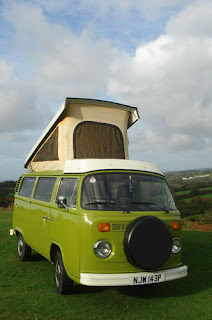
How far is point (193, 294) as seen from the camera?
5.95 m

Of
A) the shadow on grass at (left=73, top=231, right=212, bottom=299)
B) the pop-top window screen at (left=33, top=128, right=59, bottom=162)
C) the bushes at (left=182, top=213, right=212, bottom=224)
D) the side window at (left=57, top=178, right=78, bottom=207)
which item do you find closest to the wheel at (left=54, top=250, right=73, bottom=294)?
the shadow on grass at (left=73, top=231, right=212, bottom=299)

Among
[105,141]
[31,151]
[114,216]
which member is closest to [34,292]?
[114,216]

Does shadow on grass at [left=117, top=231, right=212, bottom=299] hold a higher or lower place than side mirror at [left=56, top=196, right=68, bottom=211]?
lower

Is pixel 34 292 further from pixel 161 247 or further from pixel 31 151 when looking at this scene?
pixel 31 151

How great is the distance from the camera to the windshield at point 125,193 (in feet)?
17.8

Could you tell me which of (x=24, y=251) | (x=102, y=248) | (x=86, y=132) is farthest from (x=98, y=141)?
(x=102, y=248)

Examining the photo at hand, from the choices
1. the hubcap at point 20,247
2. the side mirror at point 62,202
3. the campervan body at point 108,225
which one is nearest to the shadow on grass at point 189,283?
the campervan body at point 108,225

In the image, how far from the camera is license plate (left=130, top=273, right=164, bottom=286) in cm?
502

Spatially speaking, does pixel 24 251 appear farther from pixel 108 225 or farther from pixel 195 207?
pixel 195 207

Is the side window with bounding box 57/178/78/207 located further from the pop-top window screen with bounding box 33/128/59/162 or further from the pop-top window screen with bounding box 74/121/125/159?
the pop-top window screen with bounding box 33/128/59/162

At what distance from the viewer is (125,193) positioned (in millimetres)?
5691

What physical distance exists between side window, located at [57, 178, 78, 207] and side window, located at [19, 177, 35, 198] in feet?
7.66

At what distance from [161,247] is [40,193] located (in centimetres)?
357

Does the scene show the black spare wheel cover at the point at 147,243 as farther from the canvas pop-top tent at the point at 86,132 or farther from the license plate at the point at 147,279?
the canvas pop-top tent at the point at 86,132
